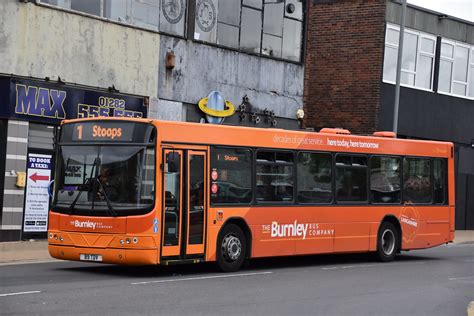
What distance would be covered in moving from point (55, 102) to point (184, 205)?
7984 millimetres

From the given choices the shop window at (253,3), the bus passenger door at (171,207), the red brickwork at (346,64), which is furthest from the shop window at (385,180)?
the red brickwork at (346,64)

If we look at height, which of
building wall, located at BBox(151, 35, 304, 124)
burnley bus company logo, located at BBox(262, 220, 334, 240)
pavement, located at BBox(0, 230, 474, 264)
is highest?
building wall, located at BBox(151, 35, 304, 124)

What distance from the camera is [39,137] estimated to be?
21859 millimetres

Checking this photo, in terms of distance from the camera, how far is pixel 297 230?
58.2ft

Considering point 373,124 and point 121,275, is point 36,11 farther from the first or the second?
point 373,124

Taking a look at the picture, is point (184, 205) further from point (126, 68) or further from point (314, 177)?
point (126, 68)

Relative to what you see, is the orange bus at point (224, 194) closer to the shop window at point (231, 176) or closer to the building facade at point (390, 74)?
the shop window at point (231, 176)

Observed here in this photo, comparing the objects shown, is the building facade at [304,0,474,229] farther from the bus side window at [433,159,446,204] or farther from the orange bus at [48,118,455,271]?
the orange bus at [48,118,455,271]

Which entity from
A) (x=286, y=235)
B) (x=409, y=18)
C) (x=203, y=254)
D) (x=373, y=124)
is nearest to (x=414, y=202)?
(x=286, y=235)

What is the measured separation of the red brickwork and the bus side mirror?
56.1ft

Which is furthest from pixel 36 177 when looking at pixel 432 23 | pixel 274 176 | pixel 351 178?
pixel 432 23

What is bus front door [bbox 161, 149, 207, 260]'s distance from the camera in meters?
15.0

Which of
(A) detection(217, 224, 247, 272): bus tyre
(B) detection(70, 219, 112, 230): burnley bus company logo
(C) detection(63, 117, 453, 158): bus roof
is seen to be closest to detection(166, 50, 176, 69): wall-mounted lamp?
(C) detection(63, 117, 453, 158): bus roof

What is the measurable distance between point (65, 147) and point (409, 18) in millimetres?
20736
